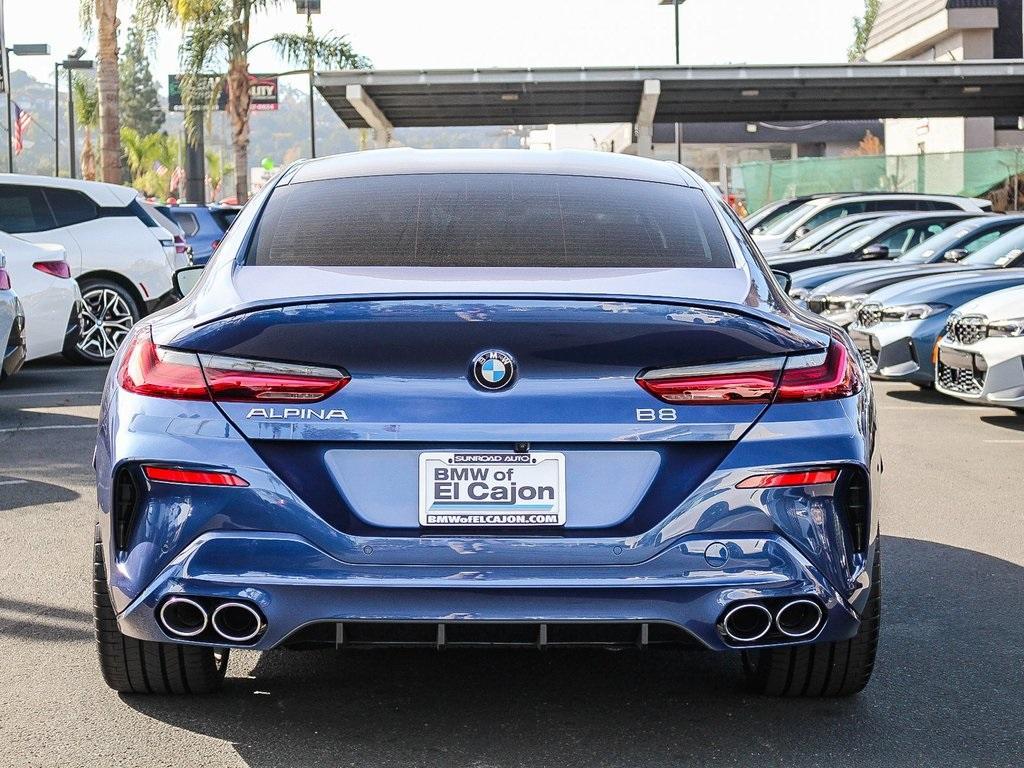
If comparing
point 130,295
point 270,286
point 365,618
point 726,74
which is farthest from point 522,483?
point 726,74

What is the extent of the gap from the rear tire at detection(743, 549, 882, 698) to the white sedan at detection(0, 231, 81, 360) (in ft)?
31.5

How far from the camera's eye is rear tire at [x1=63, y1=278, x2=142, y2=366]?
1548 cm

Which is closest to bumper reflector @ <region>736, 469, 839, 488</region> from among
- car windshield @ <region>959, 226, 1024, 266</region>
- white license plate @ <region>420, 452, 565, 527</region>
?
white license plate @ <region>420, 452, 565, 527</region>

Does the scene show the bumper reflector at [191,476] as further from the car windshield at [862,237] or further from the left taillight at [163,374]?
the car windshield at [862,237]

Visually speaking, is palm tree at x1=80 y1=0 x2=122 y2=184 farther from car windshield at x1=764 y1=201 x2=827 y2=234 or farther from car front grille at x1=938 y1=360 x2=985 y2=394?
car front grille at x1=938 y1=360 x2=985 y2=394

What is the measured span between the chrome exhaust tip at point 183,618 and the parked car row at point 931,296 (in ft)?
13.6

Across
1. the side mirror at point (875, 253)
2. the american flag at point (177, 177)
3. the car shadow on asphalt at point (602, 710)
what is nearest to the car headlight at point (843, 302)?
the side mirror at point (875, 253)

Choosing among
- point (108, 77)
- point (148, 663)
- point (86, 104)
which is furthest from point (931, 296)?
point (86, 104)

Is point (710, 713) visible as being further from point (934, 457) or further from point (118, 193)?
point (118, 193)

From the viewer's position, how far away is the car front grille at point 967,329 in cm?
1085

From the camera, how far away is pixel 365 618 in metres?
3.72

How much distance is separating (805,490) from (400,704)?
4.45ft

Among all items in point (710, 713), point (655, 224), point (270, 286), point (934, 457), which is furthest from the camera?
point (934, 457)

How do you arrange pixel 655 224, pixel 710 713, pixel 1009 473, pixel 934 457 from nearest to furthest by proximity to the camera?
1. pixel 710 713
2. pixel 655 224
3. pixel 1009 473
4. pixel 934 457
